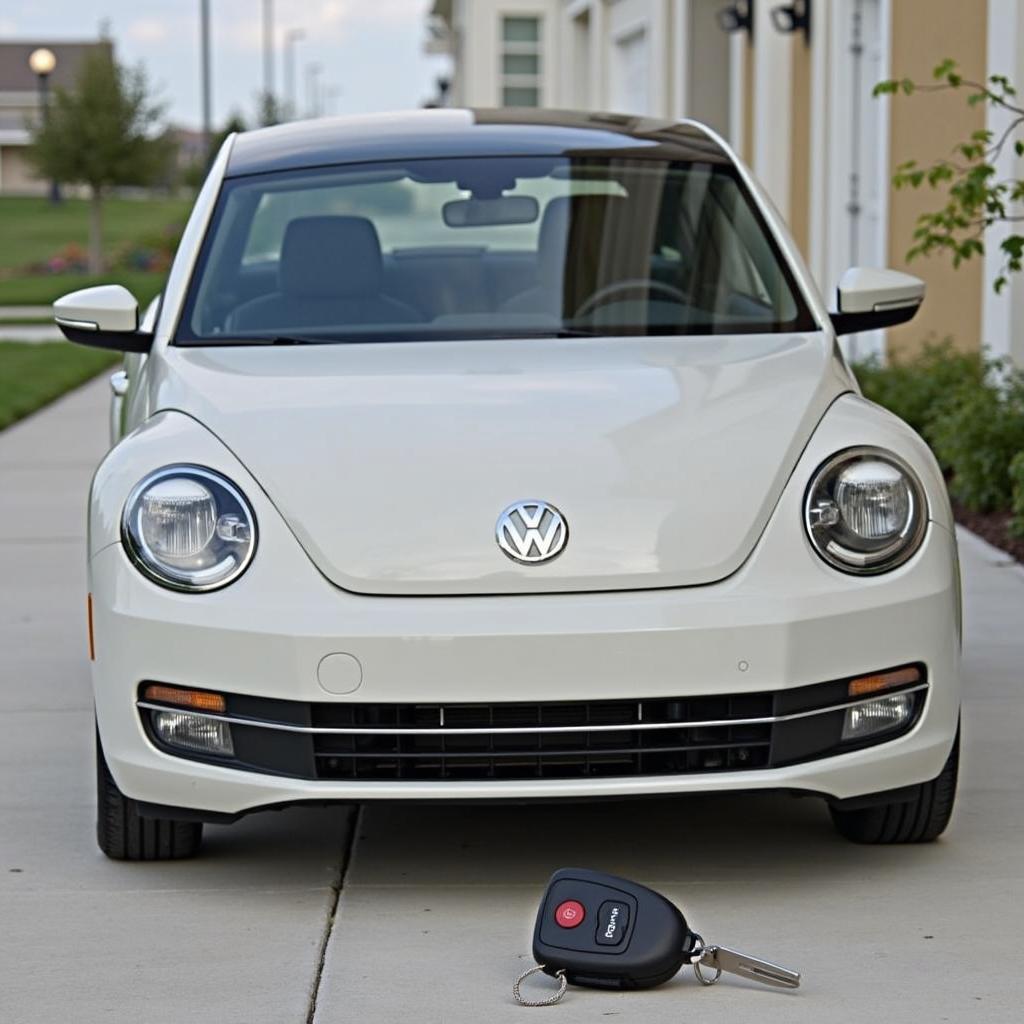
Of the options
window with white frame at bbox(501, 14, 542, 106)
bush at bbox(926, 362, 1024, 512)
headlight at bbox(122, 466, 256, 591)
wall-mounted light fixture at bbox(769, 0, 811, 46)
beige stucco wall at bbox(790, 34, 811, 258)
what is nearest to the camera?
headlight at bbox(122, 466, 256, 591)

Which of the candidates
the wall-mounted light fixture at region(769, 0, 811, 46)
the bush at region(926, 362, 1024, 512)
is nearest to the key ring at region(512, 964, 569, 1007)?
the bush at region(926, 362, 1024, 512)

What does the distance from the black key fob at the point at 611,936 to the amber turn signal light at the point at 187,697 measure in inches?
28.0

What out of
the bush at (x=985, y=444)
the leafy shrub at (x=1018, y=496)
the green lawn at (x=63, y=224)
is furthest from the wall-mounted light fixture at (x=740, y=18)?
the green lawn at (x=63, y=224)

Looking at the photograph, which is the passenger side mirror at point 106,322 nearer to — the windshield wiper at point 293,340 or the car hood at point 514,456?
the windshield wiper at point 293,340

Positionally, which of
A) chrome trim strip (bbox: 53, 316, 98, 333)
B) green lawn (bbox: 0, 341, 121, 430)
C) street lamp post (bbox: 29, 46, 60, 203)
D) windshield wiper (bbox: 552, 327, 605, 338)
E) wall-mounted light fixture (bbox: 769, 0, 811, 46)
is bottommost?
green lawn (bbox: 0, 341, 121, 430)

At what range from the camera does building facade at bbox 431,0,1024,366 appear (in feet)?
32.9

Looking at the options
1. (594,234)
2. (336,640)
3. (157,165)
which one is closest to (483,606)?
(336,640)

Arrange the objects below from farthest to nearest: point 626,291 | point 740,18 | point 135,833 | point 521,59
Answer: point 521,59
point 740,18
point 626,291
point 135,833

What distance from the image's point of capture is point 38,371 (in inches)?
653

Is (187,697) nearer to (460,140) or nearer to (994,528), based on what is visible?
(460,140)

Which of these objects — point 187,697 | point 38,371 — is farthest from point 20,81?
point 187,697

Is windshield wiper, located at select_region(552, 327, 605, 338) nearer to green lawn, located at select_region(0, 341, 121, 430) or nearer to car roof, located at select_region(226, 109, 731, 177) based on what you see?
car roof, located at select_region(226, 109, 731, 177)

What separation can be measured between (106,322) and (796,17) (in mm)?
10550

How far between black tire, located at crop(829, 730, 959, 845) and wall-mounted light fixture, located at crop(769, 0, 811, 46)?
430 inches
